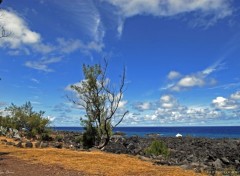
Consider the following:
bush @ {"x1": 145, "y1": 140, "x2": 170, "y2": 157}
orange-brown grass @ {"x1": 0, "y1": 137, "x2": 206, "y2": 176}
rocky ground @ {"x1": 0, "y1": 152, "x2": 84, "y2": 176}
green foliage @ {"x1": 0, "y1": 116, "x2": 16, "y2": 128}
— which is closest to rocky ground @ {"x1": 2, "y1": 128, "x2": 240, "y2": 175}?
bush @ {"x1": 145, "y1": 140, "x2": 170, "y2": 157}

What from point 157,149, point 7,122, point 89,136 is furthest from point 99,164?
point 7,122

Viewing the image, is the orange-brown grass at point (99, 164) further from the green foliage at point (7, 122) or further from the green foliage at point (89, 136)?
the green foliage at point (7, 122)

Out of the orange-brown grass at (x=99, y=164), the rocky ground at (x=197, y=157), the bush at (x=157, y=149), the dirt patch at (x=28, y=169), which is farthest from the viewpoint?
the bush at (x=157, y=149)

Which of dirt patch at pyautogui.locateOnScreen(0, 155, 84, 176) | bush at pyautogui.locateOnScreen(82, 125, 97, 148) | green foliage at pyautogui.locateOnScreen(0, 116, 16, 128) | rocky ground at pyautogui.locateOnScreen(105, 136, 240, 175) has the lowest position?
dirt patch at pyautogui.locateOnScreen(0, 155, 84, 176)

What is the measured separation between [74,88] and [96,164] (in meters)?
17.4

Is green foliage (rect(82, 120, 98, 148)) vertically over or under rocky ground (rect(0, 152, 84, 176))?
over

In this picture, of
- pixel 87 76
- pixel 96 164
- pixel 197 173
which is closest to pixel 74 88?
pixel 87 76

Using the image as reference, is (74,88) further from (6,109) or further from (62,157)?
(6,109)

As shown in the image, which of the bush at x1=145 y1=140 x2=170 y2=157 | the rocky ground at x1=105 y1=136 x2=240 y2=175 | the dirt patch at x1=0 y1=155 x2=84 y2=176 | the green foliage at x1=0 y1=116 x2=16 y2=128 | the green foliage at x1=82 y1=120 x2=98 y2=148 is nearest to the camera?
the dirt patch at x1=0 y1=155 x2=84 y2=176

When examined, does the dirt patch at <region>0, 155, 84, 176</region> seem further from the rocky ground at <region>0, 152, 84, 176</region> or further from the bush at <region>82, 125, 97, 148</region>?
the bush at <region>82, 125, 97, 148</region>

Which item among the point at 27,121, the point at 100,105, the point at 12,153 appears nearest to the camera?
the point at 12,153

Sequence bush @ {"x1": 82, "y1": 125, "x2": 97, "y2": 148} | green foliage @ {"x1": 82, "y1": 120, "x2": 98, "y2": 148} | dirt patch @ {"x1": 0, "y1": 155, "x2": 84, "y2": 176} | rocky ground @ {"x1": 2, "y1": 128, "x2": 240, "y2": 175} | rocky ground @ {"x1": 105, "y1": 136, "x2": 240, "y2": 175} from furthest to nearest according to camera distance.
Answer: bush @ {"x1": 82, "y1": 125, "x2": 97, "y2": 148}
green foliage @ {"x1": 82, "y1": 120, "x2": 98, "y2": 148}
rocky ground @ {"x1": 2, "y1": 128, "x2": 240, "y2": 175}
rocky ground @ {"x1": 105, "y1": 136, "x2": 240, "y2": 175}
dirt patch @ {"x1": 0, "y1": 155, "x2": 84, "y2": 176}

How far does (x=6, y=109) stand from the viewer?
212 feet

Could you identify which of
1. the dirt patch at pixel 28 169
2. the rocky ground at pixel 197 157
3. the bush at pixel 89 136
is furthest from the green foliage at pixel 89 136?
the dirt patch at pixel 28 169
